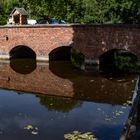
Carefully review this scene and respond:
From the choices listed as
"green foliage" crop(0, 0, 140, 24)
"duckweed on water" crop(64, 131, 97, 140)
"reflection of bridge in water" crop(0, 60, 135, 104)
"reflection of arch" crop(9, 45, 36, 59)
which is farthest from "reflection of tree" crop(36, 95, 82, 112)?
"green foliage" crop(0, 0, 140, 24)

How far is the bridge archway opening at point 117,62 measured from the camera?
28.8m

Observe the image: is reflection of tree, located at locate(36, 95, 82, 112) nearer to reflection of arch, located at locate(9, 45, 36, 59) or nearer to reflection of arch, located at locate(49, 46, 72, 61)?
reflection of arch, located at locate(49, 46, 72, 61)

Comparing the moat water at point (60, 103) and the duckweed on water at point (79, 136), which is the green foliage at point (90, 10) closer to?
the moat water at point (60, 103)

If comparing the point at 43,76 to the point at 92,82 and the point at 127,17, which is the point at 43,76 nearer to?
the point at 92,82

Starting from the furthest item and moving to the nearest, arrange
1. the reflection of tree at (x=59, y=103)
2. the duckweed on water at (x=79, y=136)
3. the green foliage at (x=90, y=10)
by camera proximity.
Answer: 1. the green foliage at (x=90, y=10)
2. the reflection of tree at (x=59, y=103)
3. the duckweed on water at (x=79, y=136)

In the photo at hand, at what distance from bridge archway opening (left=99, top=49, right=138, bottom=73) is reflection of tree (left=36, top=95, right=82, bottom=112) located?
348 inches

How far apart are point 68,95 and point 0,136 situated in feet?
23.9

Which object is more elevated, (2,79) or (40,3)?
(40,3)

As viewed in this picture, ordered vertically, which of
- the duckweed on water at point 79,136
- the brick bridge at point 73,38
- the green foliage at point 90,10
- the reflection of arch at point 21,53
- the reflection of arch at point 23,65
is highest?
the green foliage at point 90,10

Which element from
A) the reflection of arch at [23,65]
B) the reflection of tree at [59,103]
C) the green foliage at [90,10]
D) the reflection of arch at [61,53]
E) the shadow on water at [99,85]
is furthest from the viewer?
the green foliage at [90,10]

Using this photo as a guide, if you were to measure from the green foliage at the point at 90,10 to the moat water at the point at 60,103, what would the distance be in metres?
11.8

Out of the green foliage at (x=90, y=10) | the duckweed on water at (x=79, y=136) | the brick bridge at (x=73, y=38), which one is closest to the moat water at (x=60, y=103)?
the duckweed on water at (x=79, y=136)

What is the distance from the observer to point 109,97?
2033cm

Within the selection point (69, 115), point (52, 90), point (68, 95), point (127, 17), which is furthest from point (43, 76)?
point (127, 17)
